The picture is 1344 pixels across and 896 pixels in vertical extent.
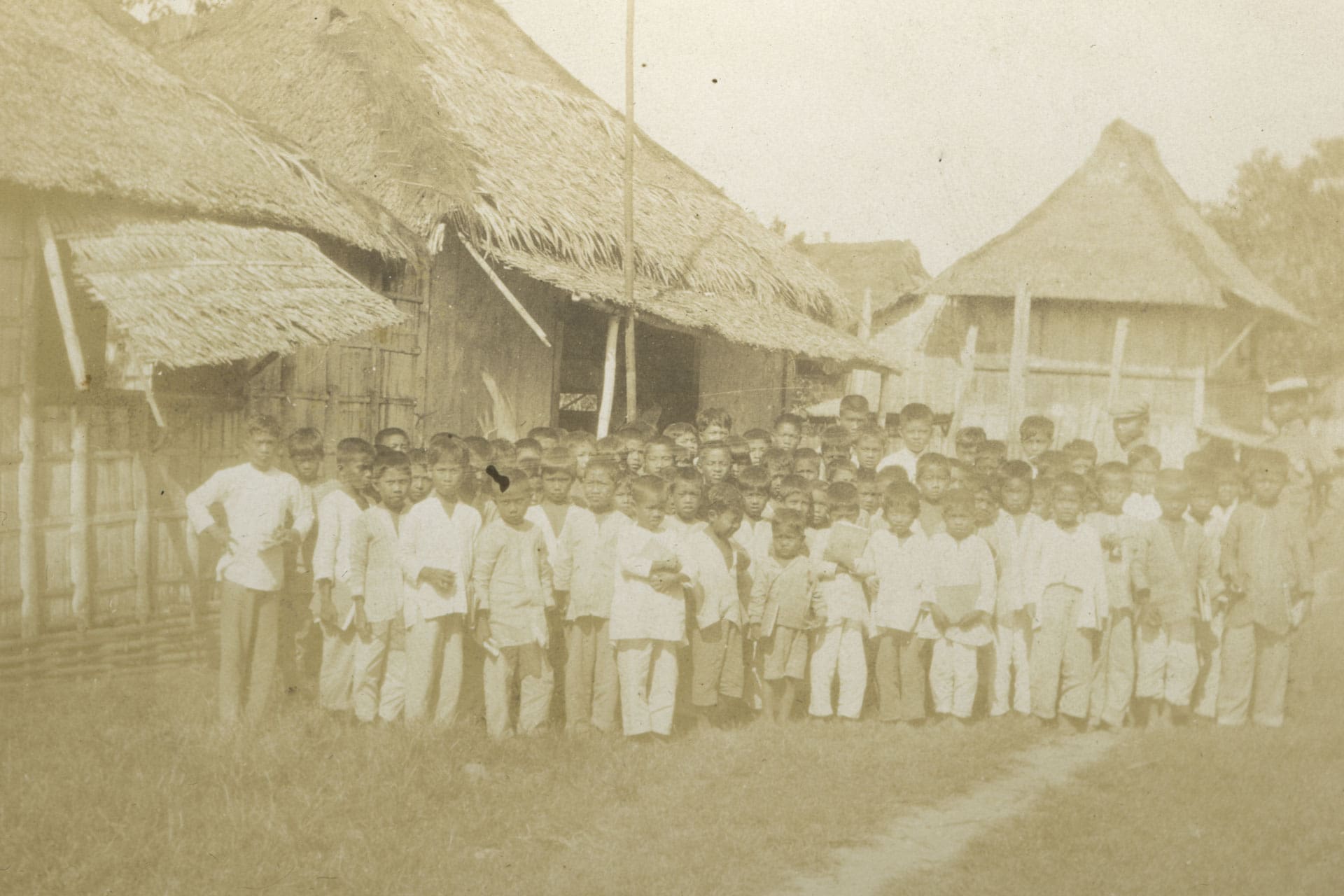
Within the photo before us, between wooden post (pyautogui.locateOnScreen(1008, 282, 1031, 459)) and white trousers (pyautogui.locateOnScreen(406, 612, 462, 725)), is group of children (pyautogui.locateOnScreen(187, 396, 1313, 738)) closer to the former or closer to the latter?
white trousers (pyautogui.locateOnScreen(406, 612, 462, 725))

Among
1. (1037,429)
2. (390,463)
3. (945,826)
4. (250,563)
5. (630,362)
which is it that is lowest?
(945,826)

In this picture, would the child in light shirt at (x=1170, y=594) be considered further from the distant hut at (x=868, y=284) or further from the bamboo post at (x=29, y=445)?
the distant hut at (x=868, y=284)

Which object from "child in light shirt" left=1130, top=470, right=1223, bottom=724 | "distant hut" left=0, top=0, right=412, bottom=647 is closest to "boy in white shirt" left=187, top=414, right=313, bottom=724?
"distant hut" left=0, top=0, right=412, bottom=647

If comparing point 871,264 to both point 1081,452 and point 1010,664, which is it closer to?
point 1081,452

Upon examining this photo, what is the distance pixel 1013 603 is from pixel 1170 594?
79 cm

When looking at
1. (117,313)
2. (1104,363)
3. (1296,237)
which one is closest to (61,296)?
(117,313)

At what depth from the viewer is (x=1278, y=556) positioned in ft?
19.1

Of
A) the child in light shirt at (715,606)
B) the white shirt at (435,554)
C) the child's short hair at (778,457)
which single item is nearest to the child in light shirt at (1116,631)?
the child's short hair at (778,457)

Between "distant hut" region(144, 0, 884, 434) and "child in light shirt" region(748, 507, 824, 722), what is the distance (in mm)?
2841

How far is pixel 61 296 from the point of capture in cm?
552

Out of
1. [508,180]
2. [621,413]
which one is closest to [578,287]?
[508,180]

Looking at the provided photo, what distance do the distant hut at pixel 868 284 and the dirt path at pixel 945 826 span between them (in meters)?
10.2

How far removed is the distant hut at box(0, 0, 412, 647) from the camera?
18.2 feet

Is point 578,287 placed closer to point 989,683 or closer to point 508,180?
point 508,180
